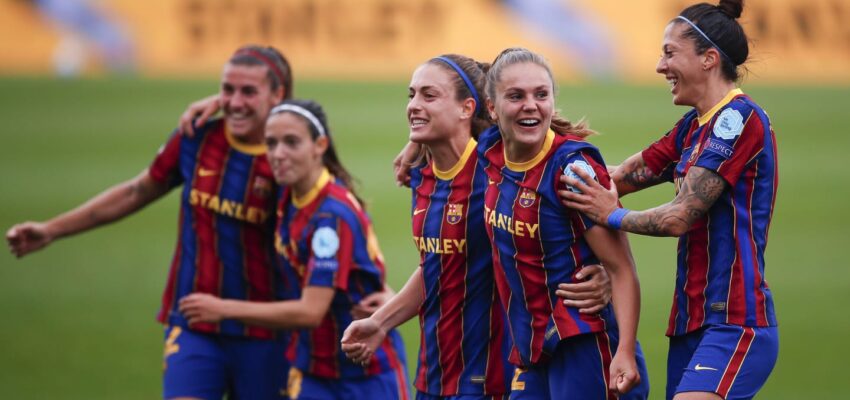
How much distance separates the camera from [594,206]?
4844mm

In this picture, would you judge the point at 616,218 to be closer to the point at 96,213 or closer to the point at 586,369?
the point at 586,369

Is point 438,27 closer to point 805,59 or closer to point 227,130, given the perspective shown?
point 805,59

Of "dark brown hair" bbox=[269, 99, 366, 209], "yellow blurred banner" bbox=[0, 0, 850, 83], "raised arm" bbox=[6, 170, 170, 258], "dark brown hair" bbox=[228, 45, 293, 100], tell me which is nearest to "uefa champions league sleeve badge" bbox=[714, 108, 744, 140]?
"dark brown hair" bbox=[269, 99, 366, 209]

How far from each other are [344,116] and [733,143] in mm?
18030

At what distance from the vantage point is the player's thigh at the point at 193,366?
6414 millimetres

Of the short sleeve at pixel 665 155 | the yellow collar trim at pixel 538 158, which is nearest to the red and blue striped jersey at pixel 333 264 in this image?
the yellow collar trim at pixel 538 158

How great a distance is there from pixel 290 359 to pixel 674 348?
2.05 m

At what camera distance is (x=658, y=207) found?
487 centimetres

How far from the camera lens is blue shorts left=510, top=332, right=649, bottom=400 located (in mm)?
4980

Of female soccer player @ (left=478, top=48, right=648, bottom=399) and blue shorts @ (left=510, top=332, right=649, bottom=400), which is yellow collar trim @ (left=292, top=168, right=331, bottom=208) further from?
blue shorts @ (left=510, top=332, right=649, bottom=400)

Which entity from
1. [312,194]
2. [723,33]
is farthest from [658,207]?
[312,194]

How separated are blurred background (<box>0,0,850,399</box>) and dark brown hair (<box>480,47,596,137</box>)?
469 cm

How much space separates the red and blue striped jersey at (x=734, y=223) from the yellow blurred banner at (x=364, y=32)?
739 inches

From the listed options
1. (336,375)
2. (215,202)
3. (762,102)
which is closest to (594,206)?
(336,375)
